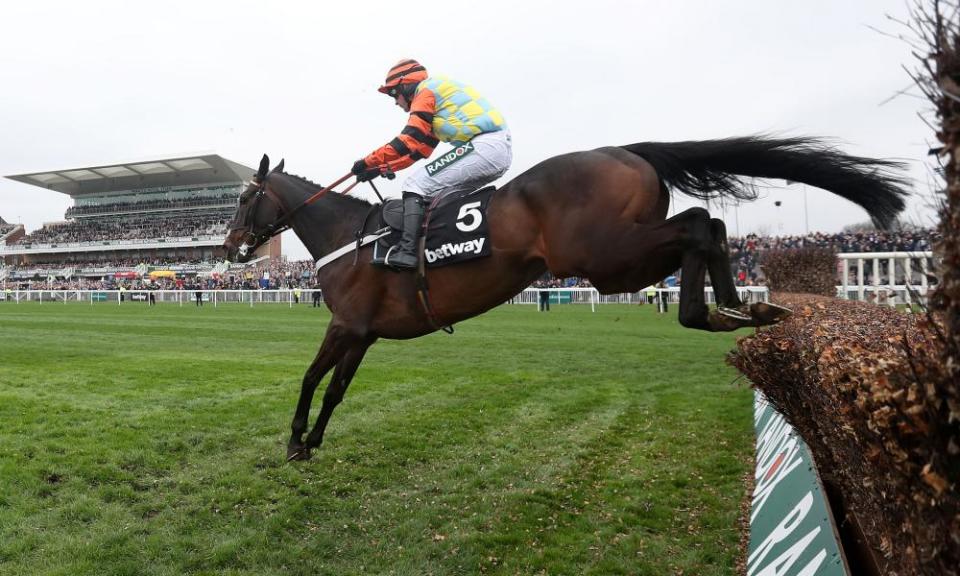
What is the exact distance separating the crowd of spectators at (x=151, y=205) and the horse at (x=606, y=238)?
5996cm

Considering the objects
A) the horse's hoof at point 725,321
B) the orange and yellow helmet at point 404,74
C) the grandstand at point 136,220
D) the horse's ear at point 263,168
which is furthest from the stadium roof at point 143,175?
the horse's hoof at point 725,321

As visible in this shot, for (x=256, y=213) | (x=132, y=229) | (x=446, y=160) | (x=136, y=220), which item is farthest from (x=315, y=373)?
(x=136, y=220)

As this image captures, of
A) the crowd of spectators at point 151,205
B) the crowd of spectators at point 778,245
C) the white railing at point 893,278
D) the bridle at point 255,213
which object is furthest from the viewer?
the crowd of spectators at point 151,205

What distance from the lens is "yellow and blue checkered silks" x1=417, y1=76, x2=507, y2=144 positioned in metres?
3.98

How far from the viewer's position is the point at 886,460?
4.85 ft

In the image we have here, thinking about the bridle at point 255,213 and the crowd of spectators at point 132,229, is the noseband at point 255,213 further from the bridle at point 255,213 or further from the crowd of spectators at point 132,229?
the crowd of spectators at point 132,229

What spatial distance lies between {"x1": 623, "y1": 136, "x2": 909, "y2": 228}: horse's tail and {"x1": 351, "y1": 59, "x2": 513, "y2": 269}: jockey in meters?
0.89

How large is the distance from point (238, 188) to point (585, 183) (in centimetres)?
6297

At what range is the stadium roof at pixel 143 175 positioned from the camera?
2287 inches

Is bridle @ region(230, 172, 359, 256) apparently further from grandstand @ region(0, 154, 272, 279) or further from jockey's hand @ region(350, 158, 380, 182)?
grandstand @ region(0, 154, 272, 279)

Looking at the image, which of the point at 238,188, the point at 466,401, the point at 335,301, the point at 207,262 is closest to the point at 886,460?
the point at 335,301

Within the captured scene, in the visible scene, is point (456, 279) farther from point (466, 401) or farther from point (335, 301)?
point (466, 401)

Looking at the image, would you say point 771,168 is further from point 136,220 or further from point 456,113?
point 136,220

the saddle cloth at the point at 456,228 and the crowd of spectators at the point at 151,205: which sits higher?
the crowd of spectators at the point at 151,205
